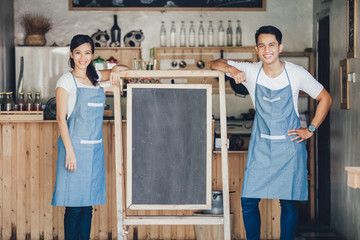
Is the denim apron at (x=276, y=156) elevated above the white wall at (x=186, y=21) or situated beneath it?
situated beneath

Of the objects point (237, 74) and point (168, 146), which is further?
point (237, 74)

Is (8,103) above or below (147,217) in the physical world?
above

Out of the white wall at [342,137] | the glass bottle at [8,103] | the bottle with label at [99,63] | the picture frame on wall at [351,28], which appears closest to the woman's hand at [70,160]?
the glass bottle at [8,103]

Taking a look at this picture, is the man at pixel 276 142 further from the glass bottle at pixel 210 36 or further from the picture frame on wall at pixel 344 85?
the glass bottle at pixel 210 36

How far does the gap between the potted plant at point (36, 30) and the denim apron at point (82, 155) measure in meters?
3.12

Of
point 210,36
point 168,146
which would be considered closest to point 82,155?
point 168,146

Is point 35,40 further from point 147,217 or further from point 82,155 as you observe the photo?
point 147,217

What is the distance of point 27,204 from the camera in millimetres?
4203

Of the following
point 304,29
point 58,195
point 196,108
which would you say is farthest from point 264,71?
point 304,29

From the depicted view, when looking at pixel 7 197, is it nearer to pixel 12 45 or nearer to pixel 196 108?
pixel 196 108

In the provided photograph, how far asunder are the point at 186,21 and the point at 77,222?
3.74 meters

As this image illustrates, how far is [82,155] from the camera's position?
3271 millimetres

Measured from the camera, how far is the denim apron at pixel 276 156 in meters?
3.18

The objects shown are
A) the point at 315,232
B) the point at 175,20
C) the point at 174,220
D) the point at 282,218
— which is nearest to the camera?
the point at 174,220
